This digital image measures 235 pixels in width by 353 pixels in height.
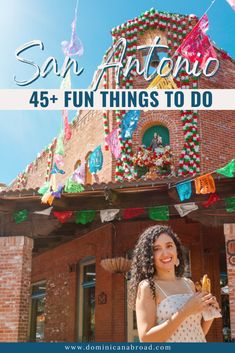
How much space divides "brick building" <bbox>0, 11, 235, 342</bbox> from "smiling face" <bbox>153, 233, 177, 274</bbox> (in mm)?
5171

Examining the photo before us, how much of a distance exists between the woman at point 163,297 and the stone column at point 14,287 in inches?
248

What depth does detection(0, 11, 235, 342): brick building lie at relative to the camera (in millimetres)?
8289

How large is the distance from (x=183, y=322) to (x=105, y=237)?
918 cm

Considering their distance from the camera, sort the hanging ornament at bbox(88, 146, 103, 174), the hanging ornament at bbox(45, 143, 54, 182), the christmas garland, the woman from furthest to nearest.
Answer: the hanging ornament at bbox(45, 143, 54, 182)
the christmas garland
the hanging ornament at bbox(88, 146, 103, 174)
the woman

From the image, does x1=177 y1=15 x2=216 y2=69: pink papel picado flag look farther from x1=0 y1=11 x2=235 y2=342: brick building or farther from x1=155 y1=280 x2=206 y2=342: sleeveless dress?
x1=155 y1=280 x2=206 y2=342: sleeveless dress

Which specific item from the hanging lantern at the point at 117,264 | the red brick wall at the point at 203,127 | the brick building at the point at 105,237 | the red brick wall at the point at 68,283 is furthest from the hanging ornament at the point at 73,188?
the red brick wall at the point at 203,127

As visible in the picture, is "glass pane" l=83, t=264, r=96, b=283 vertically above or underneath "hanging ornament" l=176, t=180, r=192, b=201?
underneath

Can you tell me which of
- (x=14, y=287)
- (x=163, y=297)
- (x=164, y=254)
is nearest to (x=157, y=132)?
(x=14, y=287)

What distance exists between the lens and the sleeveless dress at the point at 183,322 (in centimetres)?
234

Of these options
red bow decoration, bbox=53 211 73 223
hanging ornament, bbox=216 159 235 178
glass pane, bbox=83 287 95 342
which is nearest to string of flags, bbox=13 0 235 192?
red bow decoration, bbox=53 211 73 223

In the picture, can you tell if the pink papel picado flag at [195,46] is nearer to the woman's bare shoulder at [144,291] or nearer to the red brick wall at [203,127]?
the red brick wall at [203,127]

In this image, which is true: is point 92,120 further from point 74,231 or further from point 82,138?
point 74,231

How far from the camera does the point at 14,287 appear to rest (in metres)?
8.47

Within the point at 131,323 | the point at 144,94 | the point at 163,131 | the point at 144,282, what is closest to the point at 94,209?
the point at 144,94
